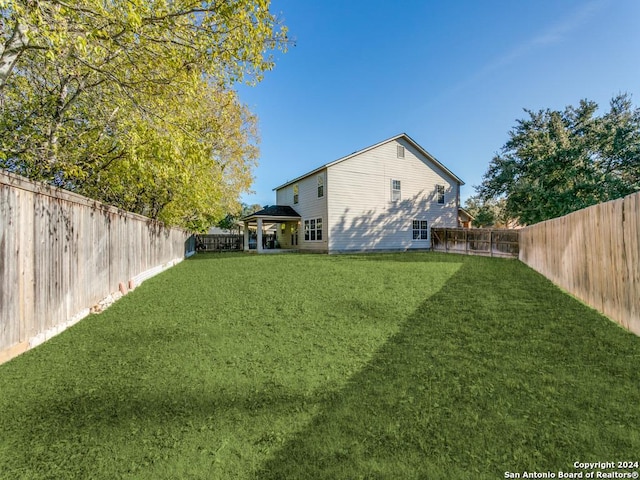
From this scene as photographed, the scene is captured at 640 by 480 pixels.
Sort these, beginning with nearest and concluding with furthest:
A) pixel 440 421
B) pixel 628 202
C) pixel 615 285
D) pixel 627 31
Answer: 1. pixel 440 421
2. pixel 628 202
3. pixel 615 285
4. pixel 627 31

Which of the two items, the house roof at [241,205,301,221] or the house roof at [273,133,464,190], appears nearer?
the house roof at [273,133,464,190]

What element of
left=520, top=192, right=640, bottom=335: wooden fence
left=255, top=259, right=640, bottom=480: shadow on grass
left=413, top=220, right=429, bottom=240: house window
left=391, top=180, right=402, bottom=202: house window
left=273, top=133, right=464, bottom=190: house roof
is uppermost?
left=273, top=133, right=464, bottom=190: house roof

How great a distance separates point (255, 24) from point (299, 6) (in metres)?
4.98

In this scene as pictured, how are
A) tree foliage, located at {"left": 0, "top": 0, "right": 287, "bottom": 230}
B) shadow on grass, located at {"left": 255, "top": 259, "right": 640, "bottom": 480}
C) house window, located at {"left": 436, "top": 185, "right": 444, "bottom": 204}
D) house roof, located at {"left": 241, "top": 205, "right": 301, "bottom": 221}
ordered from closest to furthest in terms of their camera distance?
shadow on grass, located at {"left": 255, "top": 259, "right": 640, "bottom": 480}
tree foliage, located at {"left": 0, "top": 0, "right": 287, "bottom": 230}
house roof, located at {"left": 241, "top": 205, "right": 301, "bottom": 221}
house window, located at {"left": 436, "top": 185, "right": 444, "bottom": 204}

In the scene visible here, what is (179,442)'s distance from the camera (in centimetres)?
206

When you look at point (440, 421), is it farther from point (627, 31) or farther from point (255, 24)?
point (627, 31)

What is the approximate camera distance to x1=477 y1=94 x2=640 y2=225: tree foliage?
20.2 metres

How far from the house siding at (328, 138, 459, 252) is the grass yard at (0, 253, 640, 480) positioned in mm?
13907

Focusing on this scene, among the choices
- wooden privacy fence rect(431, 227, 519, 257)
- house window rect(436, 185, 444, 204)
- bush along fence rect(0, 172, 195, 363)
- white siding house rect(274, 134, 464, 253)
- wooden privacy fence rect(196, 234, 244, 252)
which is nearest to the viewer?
bush along fence rect(0, 172, 195, 363)

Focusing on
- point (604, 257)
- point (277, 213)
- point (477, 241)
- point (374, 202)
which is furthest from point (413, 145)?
point (604, 257)

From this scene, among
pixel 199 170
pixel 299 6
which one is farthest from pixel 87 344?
pixel 299 6

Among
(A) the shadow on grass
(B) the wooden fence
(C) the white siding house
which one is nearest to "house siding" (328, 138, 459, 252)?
(C) the white siding house

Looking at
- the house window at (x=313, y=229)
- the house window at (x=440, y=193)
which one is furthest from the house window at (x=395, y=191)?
the house window at (x=313, y=229)

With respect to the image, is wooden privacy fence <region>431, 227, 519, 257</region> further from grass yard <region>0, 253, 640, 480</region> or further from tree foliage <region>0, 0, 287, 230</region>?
tree foliage <region>0, 0, 287, 230</region>
